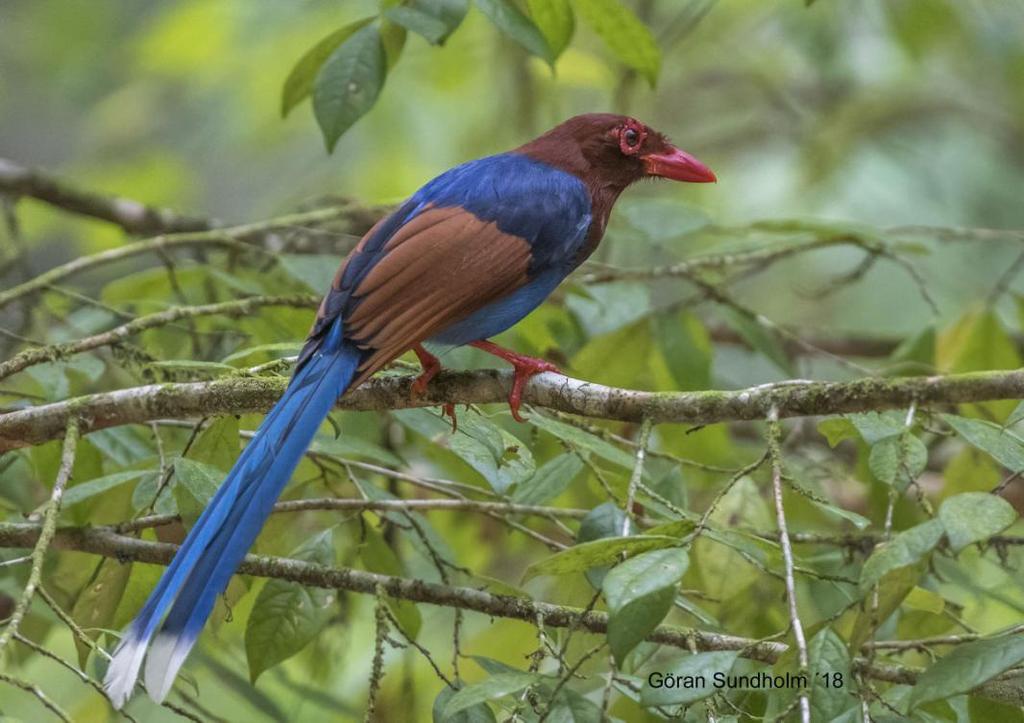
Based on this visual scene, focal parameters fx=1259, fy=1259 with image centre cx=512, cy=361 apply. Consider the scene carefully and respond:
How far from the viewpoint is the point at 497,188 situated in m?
3.41

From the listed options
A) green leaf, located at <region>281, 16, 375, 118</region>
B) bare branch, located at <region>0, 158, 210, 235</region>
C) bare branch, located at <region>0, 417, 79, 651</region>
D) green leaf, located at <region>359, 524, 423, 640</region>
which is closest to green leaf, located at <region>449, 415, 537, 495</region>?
green leaf, located at <region>359, 524, 423, 640</region>

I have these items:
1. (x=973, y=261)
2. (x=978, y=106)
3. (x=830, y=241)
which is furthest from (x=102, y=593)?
(x=978, y=106)

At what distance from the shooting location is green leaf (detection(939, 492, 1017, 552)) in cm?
183

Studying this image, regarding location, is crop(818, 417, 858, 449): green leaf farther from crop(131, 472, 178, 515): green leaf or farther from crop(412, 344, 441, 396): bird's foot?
crop(131, 472, 178, 515): green leaf

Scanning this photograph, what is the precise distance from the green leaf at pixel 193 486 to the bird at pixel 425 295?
0.08 metres

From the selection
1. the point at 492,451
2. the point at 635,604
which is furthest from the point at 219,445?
the point at 635,604

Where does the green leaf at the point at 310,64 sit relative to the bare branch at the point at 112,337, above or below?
above

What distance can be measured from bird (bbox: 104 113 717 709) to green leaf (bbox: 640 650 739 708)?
0.84 meters

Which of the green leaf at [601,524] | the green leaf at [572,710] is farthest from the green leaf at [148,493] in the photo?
the green leaf at [572,710]

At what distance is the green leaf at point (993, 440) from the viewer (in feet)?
7.42

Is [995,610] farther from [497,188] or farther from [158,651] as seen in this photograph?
[158,651]

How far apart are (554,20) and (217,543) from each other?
5.35ft

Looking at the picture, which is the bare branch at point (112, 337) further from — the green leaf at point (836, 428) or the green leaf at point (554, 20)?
the green leaf at point (836, 428)

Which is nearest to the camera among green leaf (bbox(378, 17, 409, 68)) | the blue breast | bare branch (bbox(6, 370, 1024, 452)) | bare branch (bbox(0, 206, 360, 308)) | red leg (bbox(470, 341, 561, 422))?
bare branch (bbox(6, 370, 1024, 452))
